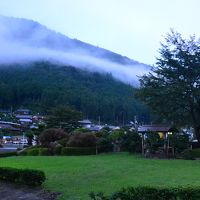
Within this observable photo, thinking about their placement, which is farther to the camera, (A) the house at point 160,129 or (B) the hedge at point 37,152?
(B) the hedge at point 37,152

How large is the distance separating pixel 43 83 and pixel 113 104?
2240 centimetres

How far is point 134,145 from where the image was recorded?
40156mm

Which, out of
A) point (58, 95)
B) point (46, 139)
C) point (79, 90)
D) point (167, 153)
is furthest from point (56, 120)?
point (79, 90)

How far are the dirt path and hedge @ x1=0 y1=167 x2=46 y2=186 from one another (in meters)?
0.38

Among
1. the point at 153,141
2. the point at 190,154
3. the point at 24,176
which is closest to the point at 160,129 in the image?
the point at 153,141

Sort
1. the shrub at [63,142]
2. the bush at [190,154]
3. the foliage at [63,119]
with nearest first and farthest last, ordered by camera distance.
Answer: the bush at [190,154]
the shrub at [63,142]
the foliage at [63,119]

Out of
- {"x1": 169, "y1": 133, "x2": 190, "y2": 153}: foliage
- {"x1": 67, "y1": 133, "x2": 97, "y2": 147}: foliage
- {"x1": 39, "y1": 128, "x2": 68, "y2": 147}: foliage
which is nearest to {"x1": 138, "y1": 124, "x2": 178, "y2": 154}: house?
{"x1": 169, "y1": 133, "x2": 190, "y2": 153}: foliage

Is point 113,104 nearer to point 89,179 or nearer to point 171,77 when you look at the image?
point 171,77

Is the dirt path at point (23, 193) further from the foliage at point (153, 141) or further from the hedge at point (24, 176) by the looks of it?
the foliage at point (153, 141)

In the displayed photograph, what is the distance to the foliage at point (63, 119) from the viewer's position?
66.8 metres

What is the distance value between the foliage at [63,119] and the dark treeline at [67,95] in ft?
128

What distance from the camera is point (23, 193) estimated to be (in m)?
17.4

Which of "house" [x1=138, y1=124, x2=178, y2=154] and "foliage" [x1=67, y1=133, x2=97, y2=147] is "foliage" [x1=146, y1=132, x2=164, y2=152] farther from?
"foliage" [x1=67, y1=133, x2=97, y2=147]

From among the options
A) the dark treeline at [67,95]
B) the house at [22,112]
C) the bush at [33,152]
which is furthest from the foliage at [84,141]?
the house at [22,112]
